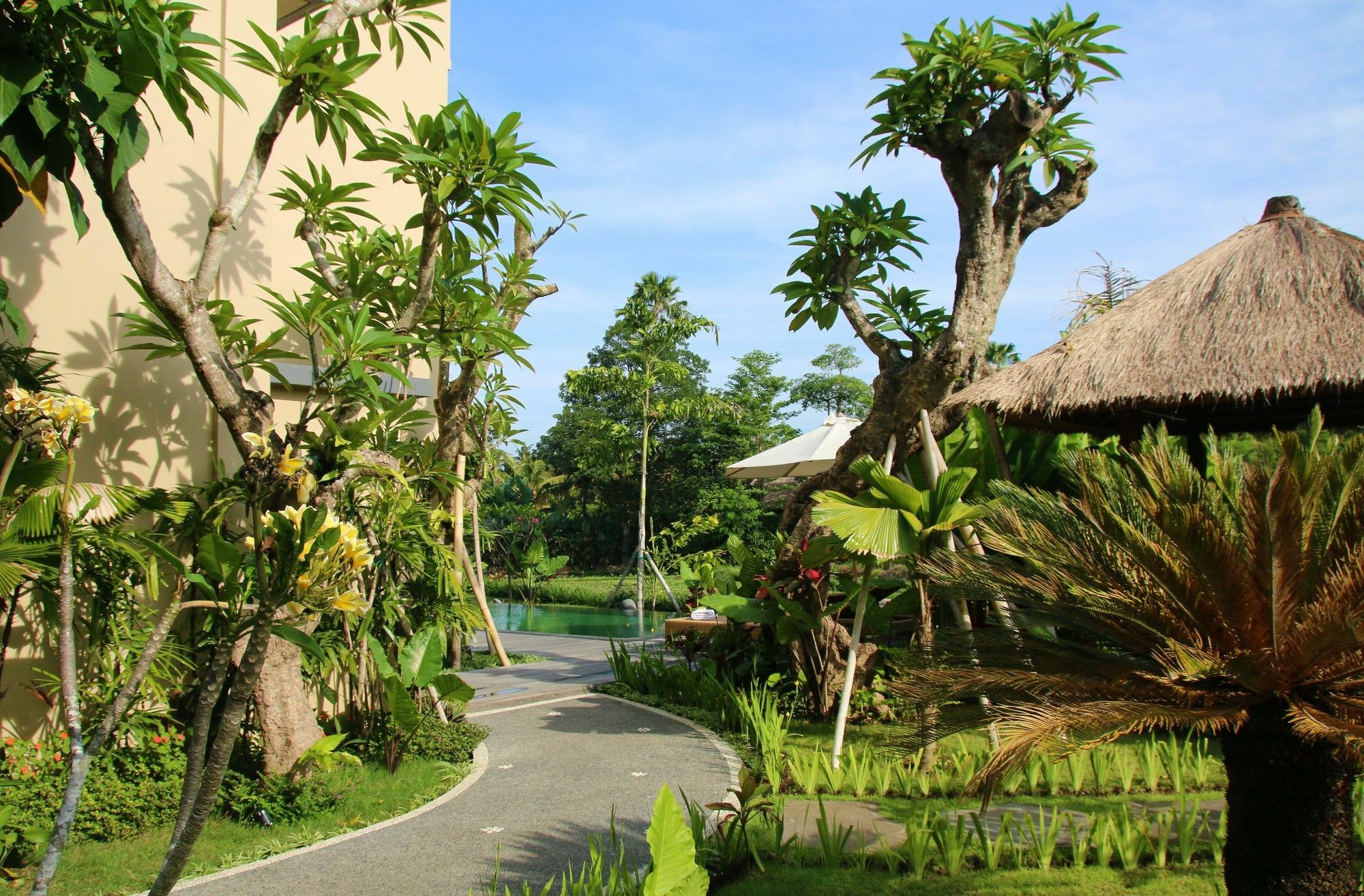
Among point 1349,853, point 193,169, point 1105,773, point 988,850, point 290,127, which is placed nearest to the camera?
point 1349,853

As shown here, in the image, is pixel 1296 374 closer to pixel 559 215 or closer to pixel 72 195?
pixel 559 215

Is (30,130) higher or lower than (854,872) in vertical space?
higher

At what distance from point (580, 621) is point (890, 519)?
44.0 feet

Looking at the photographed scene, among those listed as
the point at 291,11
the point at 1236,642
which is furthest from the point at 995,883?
the point at 291,11

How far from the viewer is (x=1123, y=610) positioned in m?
3.43

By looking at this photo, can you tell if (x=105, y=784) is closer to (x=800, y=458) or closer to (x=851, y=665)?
(x=851, y=665)

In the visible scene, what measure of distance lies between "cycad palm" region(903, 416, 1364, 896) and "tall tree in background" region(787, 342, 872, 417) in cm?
3517

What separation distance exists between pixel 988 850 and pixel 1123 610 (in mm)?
1416

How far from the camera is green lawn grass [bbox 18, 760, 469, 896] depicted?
3.96 meters

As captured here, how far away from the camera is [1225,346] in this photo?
25.1ft

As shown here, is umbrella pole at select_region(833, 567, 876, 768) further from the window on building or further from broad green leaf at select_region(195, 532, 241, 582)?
the window on building

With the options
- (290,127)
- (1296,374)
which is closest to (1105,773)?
(1296,374)

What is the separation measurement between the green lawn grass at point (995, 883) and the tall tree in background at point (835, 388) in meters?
34.8

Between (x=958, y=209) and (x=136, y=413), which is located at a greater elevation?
(x=958, y=209)
